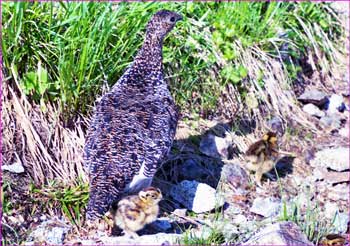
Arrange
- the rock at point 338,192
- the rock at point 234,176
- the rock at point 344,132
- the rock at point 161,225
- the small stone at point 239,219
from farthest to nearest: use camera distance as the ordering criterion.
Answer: the rock at point 344,132, the rock at point 338,192, the rock at point 234,176, the small stone at point 239,219, the rock at point 161,225

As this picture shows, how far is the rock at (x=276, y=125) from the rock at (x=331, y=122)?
65 centimetres

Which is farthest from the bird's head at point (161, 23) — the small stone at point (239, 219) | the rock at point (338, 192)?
the rock at point (338, 192)

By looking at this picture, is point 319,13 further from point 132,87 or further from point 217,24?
point 132,87

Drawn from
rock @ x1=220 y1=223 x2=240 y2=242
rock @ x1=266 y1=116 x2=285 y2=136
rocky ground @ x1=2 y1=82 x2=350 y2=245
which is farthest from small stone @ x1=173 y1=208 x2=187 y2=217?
rock @ x1=266 y1=116 x2=285 y2=136

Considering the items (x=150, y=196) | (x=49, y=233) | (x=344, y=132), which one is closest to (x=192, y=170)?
(x=150, y=196)

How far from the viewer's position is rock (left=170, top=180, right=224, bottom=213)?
662 centimetres

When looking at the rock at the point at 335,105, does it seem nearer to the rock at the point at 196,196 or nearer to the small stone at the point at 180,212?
the rock at the point at 196,196

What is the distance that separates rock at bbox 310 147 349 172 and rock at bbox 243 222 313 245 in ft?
7.00

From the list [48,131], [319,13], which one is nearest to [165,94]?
[48,131]

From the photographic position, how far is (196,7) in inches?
326

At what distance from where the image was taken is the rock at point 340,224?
6545mm

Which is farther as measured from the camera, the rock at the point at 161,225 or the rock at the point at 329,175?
the rock at the point at 329,175

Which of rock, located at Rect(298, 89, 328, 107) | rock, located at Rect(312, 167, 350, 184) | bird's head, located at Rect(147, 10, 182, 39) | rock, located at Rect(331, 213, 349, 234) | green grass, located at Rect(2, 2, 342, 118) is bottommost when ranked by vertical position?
rock, located at Rect(331, 213, 349, 234)

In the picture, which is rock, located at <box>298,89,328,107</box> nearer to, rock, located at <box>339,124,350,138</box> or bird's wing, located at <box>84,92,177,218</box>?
rock, located at <box>339,124,350,138</box>
